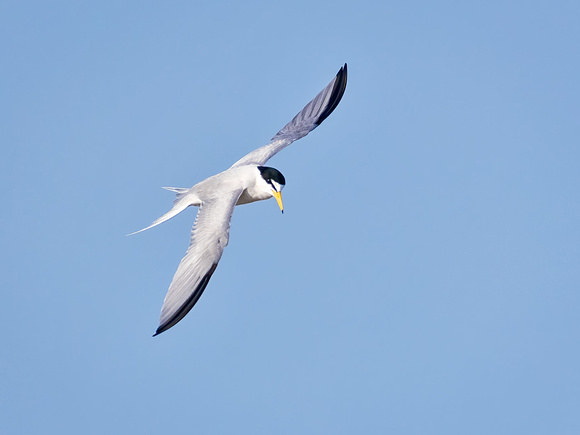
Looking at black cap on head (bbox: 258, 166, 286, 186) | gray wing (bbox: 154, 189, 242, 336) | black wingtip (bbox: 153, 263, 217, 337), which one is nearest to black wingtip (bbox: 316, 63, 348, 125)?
black cap on head (bbox: 258, 166, 286, 186)

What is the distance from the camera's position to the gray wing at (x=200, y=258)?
10.2 metres

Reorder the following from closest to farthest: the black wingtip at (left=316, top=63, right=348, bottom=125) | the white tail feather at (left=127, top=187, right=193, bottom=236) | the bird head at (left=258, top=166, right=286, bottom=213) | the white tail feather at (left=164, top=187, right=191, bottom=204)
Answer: the white tail feather at (left=127, top=187, right=193, bottom=236) < the bird head at (left=258, top=166, right=286, bottom=213) < the white tail feather at (left=164, top=187, right=191, bottom=204) < the black wingtip at (left=316, top=63, right=348, bottom=125)

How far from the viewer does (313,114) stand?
49.9ft

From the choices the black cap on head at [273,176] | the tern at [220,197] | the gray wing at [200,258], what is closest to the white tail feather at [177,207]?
the tern at [220,197]

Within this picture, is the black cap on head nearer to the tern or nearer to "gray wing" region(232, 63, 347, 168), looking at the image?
the tern

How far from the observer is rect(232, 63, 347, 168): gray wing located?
48.4ft

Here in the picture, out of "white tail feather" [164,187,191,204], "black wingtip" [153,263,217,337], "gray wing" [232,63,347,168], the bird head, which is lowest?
"black wingtip" [153,263,217,337]

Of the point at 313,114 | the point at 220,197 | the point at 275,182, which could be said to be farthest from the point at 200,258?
the point at 313,114

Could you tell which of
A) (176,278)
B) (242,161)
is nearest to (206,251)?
(176,278)

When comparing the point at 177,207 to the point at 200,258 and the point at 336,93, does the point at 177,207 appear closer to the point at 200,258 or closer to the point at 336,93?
the point at 200,258

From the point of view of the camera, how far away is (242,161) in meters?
14.2

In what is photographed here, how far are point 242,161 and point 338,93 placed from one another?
2.28 m

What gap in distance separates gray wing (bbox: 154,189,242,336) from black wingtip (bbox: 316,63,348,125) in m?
3.37

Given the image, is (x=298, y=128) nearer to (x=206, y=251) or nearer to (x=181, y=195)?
(x=181, y=195)
